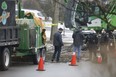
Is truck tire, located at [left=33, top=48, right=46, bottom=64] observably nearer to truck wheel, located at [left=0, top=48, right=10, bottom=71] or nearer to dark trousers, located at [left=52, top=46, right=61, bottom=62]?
dark trousers, located at [left=52, top=46, right=61, bottom=62]

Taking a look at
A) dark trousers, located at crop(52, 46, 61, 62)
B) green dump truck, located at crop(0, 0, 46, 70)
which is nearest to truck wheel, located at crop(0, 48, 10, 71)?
green dump truck, located at crop(0, 0, 46, 70)

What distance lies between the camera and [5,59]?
16.3 meters

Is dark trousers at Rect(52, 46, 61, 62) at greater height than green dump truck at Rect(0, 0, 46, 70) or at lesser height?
lesser

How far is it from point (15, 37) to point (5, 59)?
1.40 m

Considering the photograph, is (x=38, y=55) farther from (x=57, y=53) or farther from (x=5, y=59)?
(x=5, y=59)

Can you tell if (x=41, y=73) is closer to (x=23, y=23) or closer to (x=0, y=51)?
(x=0, y=51)

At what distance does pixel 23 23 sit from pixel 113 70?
13342 millimetres

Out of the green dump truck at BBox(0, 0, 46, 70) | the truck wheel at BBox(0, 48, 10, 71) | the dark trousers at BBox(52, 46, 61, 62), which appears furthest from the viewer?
the dark trousers at BBox(52, 46, 61, 62)

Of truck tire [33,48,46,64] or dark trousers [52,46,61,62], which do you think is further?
dark trousers [52,46,61,62]

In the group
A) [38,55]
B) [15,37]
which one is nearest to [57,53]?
[38,55]

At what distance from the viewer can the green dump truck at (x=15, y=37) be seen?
16.2 m

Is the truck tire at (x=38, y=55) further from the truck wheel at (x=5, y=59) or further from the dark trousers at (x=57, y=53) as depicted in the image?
the truck wheel at (x=5, y=59)

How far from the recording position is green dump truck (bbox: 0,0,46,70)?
1616 cm

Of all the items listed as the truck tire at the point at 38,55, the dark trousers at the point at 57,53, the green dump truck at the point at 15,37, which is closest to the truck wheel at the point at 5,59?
the green dump truck at the point at 15,37
